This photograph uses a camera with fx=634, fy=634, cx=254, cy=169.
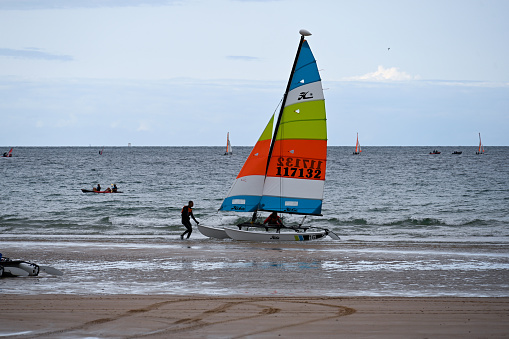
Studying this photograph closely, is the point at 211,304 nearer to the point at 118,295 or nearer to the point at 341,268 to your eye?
the point at 118,295

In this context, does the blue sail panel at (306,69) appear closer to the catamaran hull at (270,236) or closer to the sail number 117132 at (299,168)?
the sail number 117132 at (299,168)

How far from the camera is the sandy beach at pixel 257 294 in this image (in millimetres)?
10672

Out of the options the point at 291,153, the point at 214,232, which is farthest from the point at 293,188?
the point at 214,232

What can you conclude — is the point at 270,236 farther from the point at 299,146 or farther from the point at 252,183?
the point at 299,146

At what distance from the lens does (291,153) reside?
2694 centimetres

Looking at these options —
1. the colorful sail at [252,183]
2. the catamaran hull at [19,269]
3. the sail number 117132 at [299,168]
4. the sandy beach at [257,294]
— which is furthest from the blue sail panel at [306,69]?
the catamaran hull at [19,269]

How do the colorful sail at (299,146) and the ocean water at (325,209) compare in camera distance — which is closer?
the colorful sail at (299,146)

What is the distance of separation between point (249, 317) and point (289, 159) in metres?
15.8

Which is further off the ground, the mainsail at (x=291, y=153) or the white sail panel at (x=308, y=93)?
the white sail panel at (x=308, y=93)

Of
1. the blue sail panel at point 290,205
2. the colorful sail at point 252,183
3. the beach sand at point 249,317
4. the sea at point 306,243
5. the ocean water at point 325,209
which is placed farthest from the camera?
the ocean water at point 325,209

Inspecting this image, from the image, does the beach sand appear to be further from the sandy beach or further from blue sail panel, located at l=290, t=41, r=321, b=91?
blue sail panel, located at l=290, t=41, r=321, b=91

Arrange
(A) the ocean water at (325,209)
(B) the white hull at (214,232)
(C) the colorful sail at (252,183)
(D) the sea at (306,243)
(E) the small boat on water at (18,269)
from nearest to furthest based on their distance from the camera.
Answer: 1. (D) the sea at (306,243)
2. (E) the small boat on water at (18,269)
3. (C) the colorful sail at (252,183)
4. (B) the white hull at (214,232)
5. (A) the ocean water at (325,209)

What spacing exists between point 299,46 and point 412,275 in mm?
12328

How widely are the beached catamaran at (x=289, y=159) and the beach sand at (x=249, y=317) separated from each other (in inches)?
519
